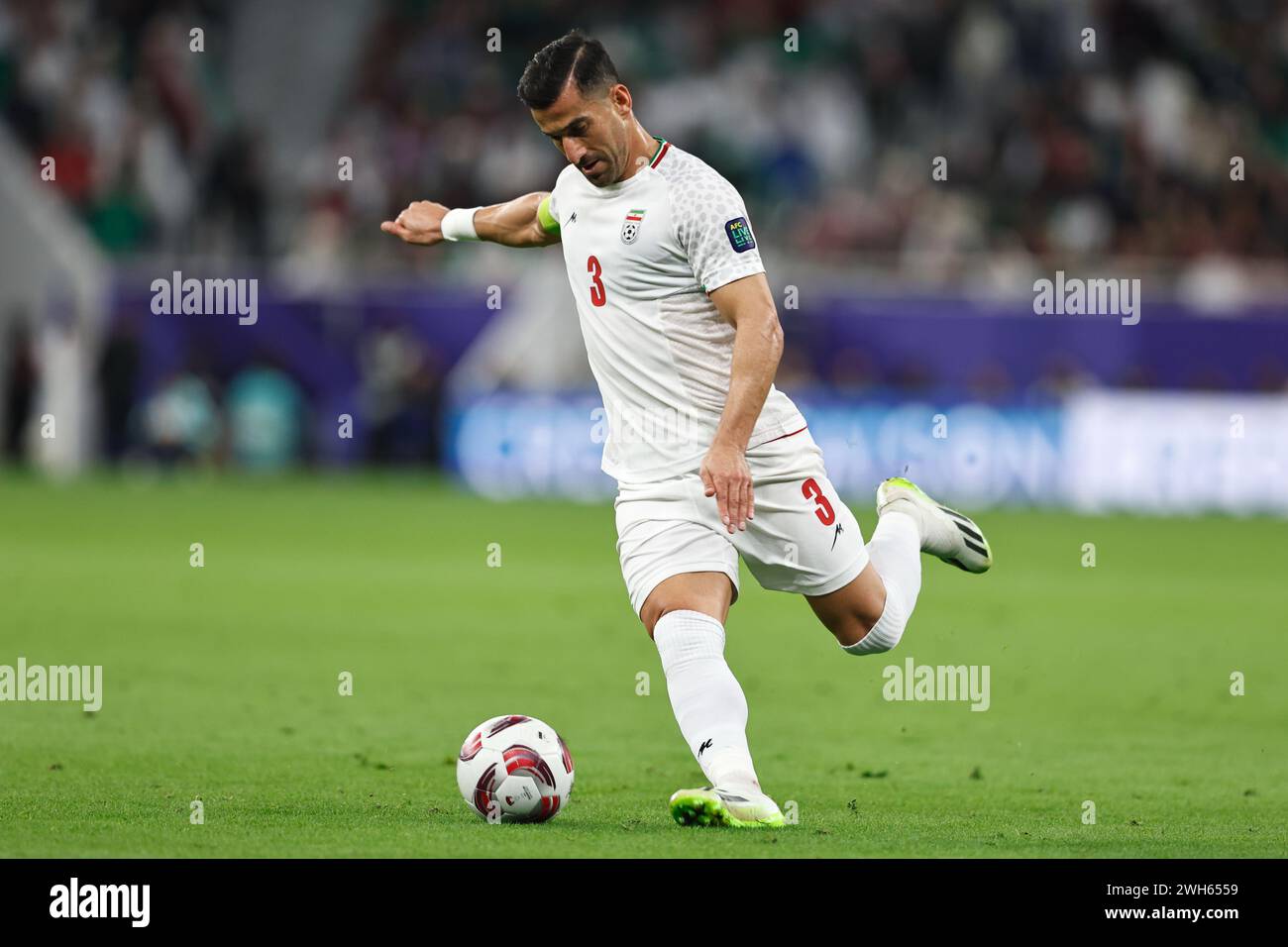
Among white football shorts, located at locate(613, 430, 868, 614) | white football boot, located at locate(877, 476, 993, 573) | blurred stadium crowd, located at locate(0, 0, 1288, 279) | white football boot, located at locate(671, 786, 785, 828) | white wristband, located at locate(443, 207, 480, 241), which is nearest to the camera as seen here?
white football boot, located at locate(671, 786, 785, 828)

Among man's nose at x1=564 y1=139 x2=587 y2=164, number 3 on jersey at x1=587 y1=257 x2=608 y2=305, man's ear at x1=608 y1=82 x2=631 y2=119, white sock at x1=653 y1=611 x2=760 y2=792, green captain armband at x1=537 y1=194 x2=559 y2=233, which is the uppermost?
man's ear at x1=608 y1=82 x2=631 y2=119

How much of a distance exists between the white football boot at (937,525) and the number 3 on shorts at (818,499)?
1.01m

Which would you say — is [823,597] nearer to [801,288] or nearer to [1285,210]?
[801,288]

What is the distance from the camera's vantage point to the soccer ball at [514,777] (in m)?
6.82

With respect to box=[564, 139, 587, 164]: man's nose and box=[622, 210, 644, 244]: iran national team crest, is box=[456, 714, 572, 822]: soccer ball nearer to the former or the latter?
box=[622, 210, 644, 244]: iran national team crest

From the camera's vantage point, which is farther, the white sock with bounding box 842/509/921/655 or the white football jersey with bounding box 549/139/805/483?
the white sock with bounding box 842/509/921/655

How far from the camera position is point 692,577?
267 inches

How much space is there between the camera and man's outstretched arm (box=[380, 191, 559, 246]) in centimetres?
749

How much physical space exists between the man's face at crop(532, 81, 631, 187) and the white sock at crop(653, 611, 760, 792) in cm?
149

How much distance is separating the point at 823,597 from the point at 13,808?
283cm

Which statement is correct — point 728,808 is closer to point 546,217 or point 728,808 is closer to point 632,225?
point 632,225

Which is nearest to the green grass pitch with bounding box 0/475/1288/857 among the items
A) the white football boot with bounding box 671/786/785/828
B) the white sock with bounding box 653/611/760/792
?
the white football boot with bounding box 671/786/785/828

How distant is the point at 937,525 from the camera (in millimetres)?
8039

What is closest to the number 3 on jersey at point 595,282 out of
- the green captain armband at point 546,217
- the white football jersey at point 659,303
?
the white football jersey at point 659,303
